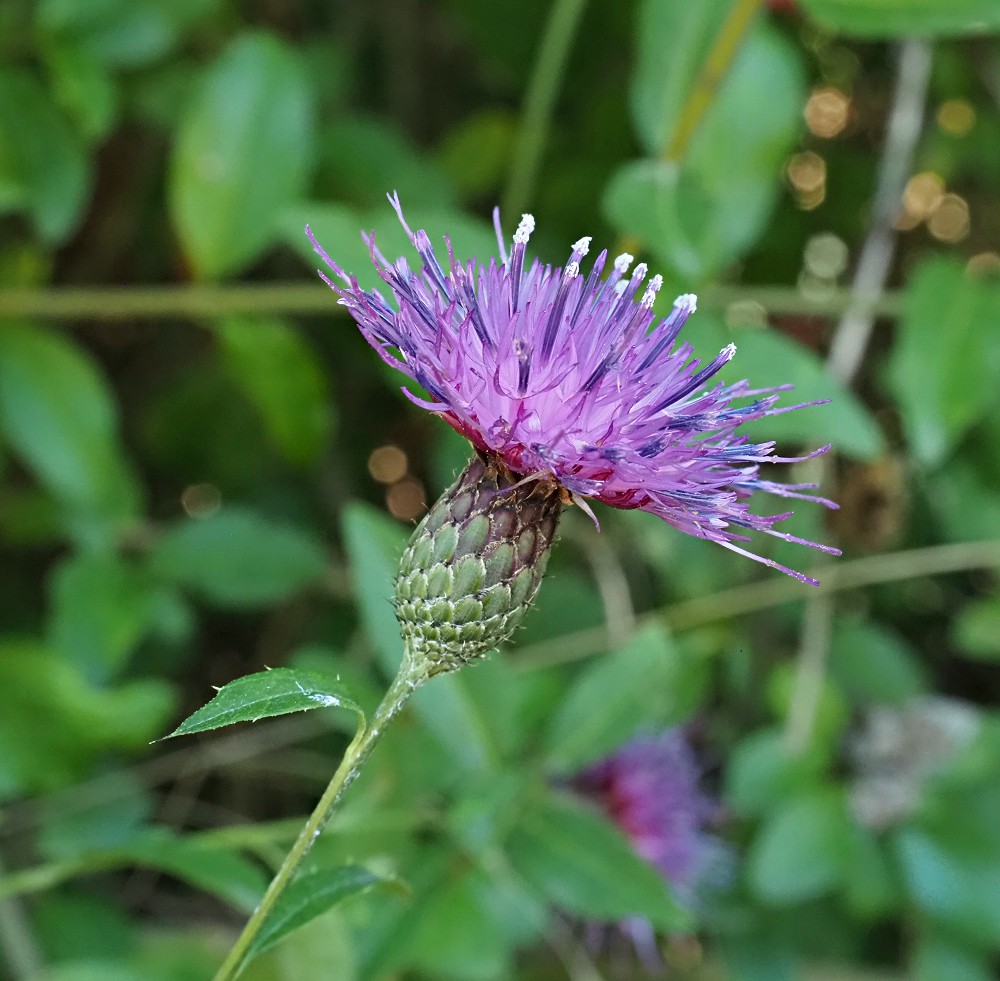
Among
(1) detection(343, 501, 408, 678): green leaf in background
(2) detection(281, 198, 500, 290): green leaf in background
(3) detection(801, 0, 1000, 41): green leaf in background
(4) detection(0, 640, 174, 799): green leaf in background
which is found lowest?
(4) detection(0, 640, 174, 799): green leaf in background

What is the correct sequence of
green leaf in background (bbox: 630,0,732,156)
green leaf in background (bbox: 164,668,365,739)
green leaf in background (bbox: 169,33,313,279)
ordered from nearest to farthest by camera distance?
green leaf in background (bbox: 164,668,365,739), green leaf in background (bbox: 630,0,732,156), green leaf in background (bbox: 169,33,313,279)

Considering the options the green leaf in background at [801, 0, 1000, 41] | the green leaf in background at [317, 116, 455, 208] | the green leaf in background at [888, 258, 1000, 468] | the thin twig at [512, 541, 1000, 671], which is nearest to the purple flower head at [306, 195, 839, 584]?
the green leaf in background at [801, 0, 1000, 41]

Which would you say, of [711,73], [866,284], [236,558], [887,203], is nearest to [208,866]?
[236,558]

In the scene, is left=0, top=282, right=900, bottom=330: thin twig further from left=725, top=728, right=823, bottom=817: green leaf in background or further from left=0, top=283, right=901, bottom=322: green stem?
left=725, top=728, right=823, bottom=817: green leaf in background

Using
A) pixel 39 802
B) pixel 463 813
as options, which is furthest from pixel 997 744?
pixel 39 802

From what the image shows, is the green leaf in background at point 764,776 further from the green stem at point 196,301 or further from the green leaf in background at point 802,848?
the green stem at point 196,301

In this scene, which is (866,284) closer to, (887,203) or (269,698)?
(887,203)
